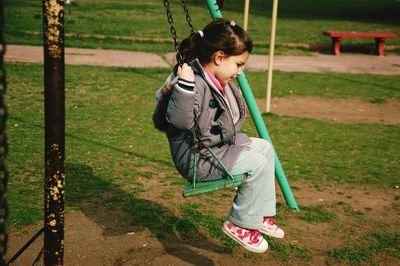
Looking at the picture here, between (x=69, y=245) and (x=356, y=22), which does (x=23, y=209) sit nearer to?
(x=69, y=245)

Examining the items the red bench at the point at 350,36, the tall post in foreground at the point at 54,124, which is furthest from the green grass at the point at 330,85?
the tall post in foreground at the point at 54,124

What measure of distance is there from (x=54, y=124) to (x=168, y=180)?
249 cm

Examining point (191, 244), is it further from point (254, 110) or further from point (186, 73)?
point (186, 73)

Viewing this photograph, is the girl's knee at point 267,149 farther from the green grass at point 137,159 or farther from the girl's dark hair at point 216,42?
the green grass at point 137,159

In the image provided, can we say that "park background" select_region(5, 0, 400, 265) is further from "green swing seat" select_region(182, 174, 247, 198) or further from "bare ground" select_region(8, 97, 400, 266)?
"green swing seat" select_region(182, 174, 247, 198)

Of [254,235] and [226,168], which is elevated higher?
[226,168]

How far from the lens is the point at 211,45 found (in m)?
3.06

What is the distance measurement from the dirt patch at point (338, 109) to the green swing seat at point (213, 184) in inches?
197

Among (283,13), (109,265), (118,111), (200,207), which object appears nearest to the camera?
(109,265)

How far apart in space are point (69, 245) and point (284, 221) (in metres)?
1.55

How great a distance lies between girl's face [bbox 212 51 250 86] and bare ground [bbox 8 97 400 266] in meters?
1.17

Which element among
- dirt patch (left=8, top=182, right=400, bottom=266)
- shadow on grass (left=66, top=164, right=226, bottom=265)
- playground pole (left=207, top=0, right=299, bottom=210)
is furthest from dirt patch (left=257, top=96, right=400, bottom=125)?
shadow on grass (left=66, top=164, right=226, bottom=265)

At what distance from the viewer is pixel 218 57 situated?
307cm

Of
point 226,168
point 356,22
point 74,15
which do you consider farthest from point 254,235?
point 356,22
